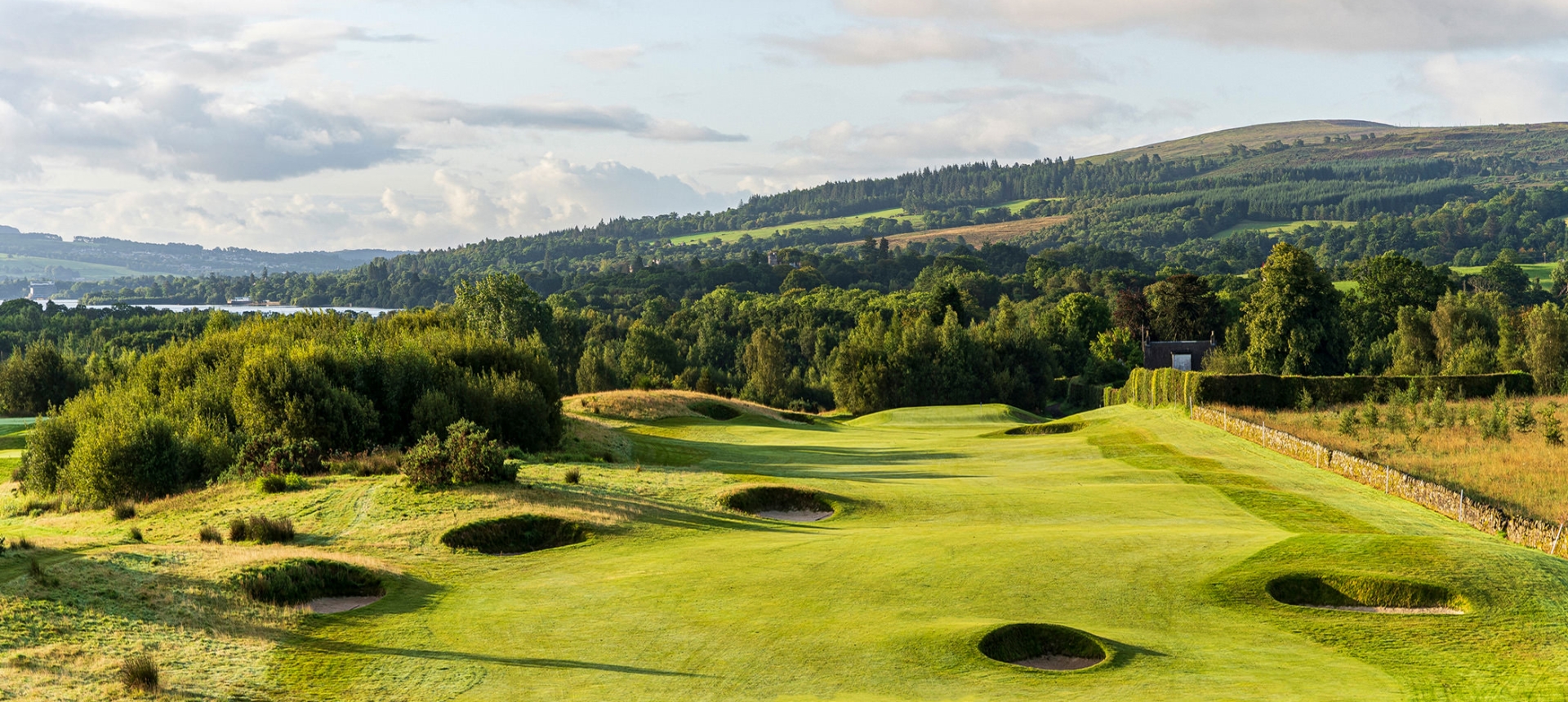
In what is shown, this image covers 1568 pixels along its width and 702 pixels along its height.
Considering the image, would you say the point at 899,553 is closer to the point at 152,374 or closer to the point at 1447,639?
the point at 1447,639

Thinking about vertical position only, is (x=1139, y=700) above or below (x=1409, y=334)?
below

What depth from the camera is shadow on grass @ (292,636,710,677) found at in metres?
13.7

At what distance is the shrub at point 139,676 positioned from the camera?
12.3 m

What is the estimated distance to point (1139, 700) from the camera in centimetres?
1253

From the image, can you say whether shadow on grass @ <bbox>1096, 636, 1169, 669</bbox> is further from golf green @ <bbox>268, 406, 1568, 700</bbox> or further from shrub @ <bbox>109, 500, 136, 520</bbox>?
shrub @ <bbox>109, 500, 136, 520</bbox>

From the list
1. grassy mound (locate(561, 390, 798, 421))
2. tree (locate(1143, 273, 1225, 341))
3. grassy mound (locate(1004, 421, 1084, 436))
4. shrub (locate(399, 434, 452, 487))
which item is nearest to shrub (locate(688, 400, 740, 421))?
grassy mound (locate(561, 390, 798, 421))

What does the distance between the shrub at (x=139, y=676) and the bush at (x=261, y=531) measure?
927 cm

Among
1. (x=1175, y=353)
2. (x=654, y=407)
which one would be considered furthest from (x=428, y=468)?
(x=1175, y=353)

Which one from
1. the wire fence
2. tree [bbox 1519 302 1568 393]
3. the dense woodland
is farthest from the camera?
tree [bbox 1519 302 1568 393]

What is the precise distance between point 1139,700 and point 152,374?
126 ft

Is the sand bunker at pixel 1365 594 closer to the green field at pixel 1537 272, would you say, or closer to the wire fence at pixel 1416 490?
the wire fence at pixel 1416 490

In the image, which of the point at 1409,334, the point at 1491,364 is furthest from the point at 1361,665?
the point at 1409,334

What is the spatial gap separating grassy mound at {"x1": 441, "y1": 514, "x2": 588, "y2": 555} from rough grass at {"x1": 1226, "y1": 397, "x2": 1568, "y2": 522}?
2251 centimetres

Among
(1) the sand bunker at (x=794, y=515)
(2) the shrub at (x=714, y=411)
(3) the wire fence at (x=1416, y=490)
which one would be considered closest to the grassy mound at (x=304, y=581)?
(1) the sand bunker at (x=794, y=515)
